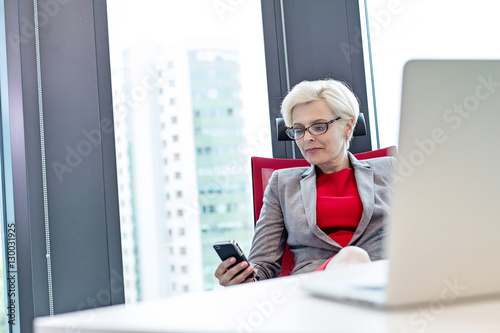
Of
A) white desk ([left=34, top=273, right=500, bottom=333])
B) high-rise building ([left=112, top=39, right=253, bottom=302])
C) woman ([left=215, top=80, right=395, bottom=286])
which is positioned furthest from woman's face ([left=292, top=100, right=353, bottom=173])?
Result: white desk ([left=34, top=273, right=500, bottom=333])

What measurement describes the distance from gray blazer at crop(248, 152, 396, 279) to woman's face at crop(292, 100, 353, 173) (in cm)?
6

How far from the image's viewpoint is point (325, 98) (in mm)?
1985

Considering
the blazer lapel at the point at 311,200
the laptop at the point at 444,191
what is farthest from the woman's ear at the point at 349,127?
the laptop at the point at 444,191

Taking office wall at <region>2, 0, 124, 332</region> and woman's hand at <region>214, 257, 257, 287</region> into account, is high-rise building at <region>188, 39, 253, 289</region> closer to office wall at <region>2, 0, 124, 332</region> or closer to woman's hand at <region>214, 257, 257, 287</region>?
office wall at <region>2, 0, 124, 332</region>

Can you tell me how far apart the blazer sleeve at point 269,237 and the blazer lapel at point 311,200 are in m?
0.10

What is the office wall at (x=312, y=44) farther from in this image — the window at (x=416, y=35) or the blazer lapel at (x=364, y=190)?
the blazer lapel at (x=364, y=190)

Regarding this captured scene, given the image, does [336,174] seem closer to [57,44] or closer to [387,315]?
[57,44]

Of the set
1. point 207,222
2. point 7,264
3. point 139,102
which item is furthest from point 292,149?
point 7,264

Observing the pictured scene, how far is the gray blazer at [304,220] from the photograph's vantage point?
176 centimetres

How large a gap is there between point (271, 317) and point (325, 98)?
63.9 inches

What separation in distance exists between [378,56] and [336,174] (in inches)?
43.1

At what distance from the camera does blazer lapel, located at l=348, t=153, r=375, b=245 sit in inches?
68.9

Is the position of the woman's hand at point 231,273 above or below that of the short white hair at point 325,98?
below

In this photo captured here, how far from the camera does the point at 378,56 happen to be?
9.09 ft
